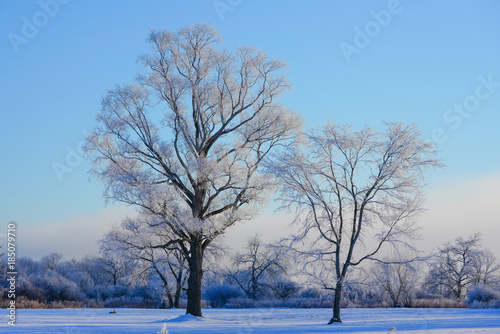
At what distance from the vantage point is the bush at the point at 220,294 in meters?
48.6

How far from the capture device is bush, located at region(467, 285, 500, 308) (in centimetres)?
3534

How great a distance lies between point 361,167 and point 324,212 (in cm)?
254

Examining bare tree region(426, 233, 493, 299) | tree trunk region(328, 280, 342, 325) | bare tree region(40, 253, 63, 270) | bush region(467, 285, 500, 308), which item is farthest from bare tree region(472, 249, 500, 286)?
bare tree region(40, 253, 63, 270)

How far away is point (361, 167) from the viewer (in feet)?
67.8

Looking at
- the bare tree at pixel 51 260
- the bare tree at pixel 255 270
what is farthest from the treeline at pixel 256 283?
the bare tree at pixel 51 260

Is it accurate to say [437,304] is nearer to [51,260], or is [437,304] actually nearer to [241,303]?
[241,303]

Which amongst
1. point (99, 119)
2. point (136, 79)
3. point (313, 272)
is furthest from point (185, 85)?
point (313, 272)

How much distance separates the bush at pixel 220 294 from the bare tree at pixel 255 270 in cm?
334

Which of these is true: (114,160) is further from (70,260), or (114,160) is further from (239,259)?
(70,260)

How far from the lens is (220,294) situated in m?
48.8

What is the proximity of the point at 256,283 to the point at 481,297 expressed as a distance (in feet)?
82.4

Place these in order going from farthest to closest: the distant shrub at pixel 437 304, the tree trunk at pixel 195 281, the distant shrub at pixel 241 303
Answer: the distant shrub at pixel 241 303 → the distant shrub at pixel 437 304 → the tree trunk at pixel 195 281

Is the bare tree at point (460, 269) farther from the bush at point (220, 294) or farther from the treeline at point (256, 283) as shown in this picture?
the bush at point (220, 294)

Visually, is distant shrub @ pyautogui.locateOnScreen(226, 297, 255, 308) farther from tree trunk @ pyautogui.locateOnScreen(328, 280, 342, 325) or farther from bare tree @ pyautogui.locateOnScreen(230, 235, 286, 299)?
tree trunk @ pyautogui.locateOnScreen(328, 280, 342, 325)
